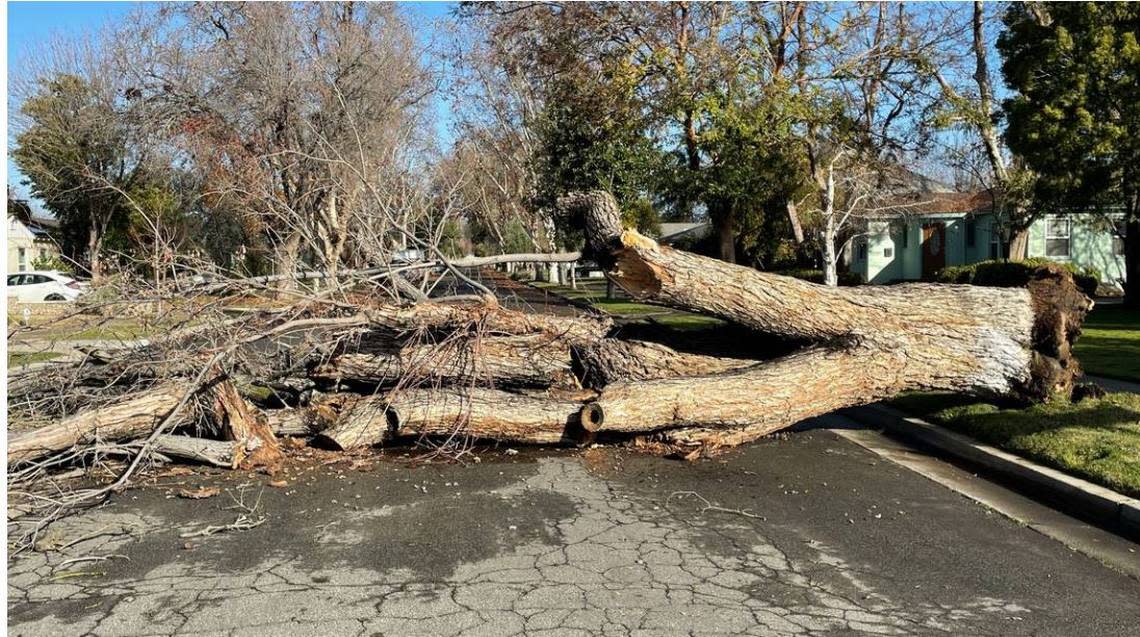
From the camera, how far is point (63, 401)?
7695 millimetres

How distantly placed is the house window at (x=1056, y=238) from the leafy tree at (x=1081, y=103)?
1209 centimetres

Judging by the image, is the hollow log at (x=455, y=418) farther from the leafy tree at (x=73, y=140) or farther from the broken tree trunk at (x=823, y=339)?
the leafy tree at (x=73, y=140)

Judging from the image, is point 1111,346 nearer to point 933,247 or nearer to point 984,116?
point 984,116

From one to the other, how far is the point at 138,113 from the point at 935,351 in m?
24.7

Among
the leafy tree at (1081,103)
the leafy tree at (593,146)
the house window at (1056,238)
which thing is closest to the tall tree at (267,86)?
the leafy tree at (593,146)

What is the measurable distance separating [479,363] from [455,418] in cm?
66

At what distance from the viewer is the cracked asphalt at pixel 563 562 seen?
173 inches

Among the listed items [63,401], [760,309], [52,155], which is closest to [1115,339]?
[760,309]

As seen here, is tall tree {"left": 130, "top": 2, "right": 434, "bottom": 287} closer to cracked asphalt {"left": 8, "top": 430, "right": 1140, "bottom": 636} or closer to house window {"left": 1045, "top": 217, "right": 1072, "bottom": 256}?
cracked asphalt {"left": 8, "top": 430, "right": 1140, "bottom": 636}

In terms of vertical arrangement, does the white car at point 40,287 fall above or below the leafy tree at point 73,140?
below

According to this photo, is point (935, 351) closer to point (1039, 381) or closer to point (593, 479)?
point (1039, 381)

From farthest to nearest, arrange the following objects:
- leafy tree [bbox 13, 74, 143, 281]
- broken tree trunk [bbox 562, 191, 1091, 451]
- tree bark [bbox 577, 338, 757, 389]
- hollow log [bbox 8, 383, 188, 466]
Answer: leafy tree [bbox 13, 74, 143, 281]
tree bark [bbox 577, 338, 757, 389]
broken tree trunk [bbox 562, 191, 1091, 451]
hollow log [bbox 8, 383, 188, 466]

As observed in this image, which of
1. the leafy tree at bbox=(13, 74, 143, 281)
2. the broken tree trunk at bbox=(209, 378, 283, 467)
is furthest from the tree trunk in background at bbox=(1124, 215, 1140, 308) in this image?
the leafy tree at bbox=(13, 74, 143, 281)

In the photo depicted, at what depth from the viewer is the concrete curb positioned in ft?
19.9
